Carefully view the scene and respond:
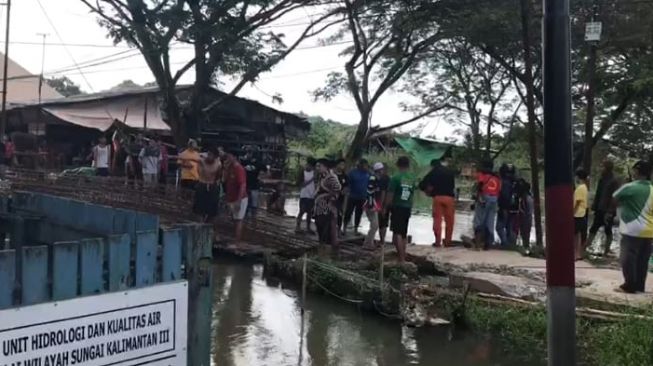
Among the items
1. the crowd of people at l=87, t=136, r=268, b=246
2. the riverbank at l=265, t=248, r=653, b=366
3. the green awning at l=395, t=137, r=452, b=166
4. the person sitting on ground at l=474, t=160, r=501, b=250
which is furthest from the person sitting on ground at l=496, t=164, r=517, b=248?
the green awning at l=395, t=137, r=452, b=166

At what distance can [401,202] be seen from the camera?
33.2 feet

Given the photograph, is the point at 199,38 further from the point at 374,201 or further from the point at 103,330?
the point at 103,330

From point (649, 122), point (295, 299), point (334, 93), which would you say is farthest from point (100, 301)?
point (334, 93)

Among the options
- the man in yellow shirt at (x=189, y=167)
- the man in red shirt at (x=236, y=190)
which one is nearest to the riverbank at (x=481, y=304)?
the man in red shirt at (x=236, y=190)

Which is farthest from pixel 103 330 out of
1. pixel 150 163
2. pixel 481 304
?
pixel 150 163

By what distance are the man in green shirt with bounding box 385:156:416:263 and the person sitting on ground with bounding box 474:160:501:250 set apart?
2255 mm

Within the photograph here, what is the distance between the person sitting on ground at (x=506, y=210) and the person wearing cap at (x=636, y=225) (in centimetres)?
457

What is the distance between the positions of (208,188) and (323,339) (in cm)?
494

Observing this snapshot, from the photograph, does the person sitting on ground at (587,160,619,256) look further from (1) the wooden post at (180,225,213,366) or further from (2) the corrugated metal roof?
(2) the corrugated metal roof

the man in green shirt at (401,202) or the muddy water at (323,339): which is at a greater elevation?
the man in green shirt at (401,202)

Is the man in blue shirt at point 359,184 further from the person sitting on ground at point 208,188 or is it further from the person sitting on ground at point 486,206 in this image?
the person sitting on ground at point 208,188

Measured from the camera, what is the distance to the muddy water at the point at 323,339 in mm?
6570

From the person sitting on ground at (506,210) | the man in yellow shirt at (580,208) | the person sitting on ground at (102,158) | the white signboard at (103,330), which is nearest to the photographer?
the white signboard at (103,330)

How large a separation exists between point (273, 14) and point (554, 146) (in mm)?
14899
